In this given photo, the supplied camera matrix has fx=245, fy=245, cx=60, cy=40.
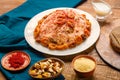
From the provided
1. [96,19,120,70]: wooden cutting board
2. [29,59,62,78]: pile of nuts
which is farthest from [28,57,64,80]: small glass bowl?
[96,19,120,70]: wooden cutting board

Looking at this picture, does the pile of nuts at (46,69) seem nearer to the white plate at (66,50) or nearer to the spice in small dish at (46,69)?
the spice in small dish at (46,69)

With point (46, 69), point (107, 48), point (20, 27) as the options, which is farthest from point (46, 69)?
point (20, 27)

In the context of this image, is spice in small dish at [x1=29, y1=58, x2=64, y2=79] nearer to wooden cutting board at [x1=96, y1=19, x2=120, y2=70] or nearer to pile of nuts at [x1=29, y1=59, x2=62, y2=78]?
pile of nuts at [x1=29, y1=59, x2=62, y2=78]

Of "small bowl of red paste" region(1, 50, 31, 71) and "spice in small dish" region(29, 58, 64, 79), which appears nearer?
"spice in small dish" region(29, 58, 64, 79)

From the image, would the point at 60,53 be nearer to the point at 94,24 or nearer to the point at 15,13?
the point at 94,24

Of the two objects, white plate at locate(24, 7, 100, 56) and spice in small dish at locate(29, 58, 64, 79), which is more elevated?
white plate at locate(24, 7, 100, 56)

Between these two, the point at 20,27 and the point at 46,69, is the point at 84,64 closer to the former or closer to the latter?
the point at 46,69

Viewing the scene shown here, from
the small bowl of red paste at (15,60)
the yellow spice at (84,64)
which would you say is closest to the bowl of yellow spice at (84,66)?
the yellow spice at (84,64)
